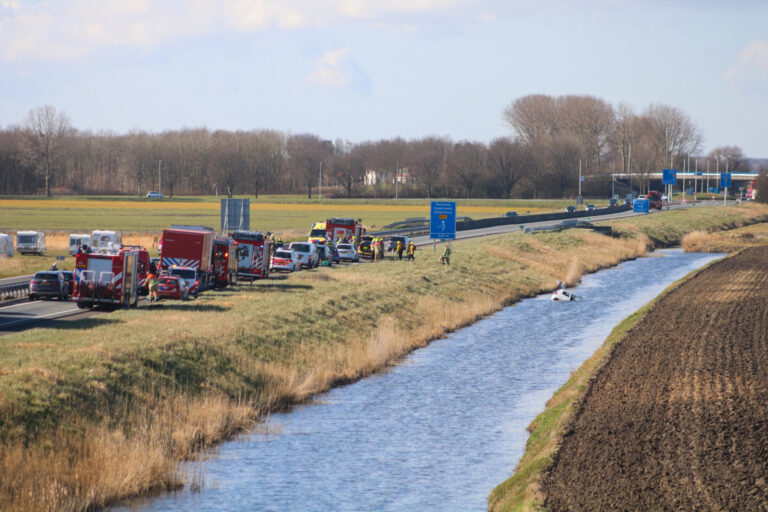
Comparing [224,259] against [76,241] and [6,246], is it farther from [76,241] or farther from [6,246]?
[6,246]

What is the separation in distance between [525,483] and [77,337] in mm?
17240

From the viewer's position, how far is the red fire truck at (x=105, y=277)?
39.3 m

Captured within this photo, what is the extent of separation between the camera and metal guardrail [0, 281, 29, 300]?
47.7m

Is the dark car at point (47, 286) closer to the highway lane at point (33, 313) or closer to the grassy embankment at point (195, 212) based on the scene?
the highway lane at point (33, 313)

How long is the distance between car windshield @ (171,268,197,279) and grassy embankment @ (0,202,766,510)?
1350 millimetres

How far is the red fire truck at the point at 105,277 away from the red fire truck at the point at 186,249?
6279 mm

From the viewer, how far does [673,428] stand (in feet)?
78.3

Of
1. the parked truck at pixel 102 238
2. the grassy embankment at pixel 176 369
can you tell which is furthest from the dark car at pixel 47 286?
the parked truck at pixel 102 238

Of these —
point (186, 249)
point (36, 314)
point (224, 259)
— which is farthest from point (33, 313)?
point (224, 259)

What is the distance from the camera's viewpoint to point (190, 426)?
25.5 meters

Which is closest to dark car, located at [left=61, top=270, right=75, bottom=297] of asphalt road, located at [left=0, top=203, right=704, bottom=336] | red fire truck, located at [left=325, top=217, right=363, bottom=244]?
asphalt road, located at [left=0, top=203, right=704, bottom=336]

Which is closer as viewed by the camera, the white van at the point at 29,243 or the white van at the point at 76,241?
A: the white van at the point at 76,241

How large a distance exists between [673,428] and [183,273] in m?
28.3

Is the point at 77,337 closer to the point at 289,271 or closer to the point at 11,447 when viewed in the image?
the point at 11,447
